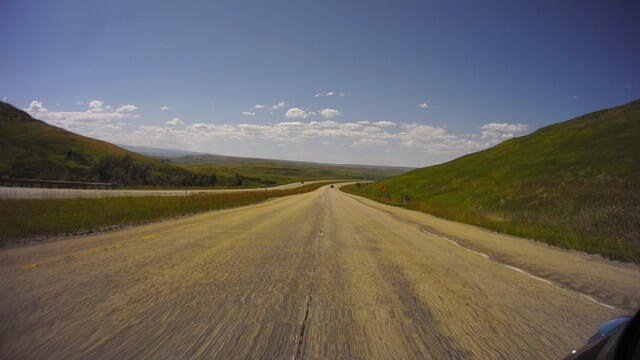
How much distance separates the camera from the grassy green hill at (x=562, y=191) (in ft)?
49.4

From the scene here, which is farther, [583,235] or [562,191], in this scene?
[562,191]

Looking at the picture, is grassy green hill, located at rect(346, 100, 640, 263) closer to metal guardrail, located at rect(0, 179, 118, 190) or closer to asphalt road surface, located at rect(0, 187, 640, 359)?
asphalt road surface, located at rect(0, 187, 640, 359)

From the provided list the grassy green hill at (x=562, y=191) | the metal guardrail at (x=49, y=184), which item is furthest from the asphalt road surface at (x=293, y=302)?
the metal guardrail at (x=49, y=184)

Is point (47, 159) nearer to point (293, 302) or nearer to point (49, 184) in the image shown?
point (49, 184)

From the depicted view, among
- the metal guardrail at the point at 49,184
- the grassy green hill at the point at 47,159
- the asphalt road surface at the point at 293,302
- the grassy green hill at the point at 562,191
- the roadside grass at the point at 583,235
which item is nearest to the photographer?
the asphalt road surface at the point at 293,302

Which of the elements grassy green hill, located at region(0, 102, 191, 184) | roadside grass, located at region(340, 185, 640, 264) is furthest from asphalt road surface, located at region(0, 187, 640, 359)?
grassy green hill, located at region(0, 102, 191, 184)

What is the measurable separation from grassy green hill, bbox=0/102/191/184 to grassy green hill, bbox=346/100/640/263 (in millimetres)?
42421

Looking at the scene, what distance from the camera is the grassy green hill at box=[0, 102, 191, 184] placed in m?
38.7

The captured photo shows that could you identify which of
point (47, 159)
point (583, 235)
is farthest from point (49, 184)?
point (583, 235)

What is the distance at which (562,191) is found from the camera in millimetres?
29094

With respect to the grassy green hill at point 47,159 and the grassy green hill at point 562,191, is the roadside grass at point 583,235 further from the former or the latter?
the grassy green hill at point 47,159

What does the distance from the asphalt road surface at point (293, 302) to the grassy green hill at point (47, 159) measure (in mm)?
38866

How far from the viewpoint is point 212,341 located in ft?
11.0

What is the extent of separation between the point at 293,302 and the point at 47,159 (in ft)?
183
